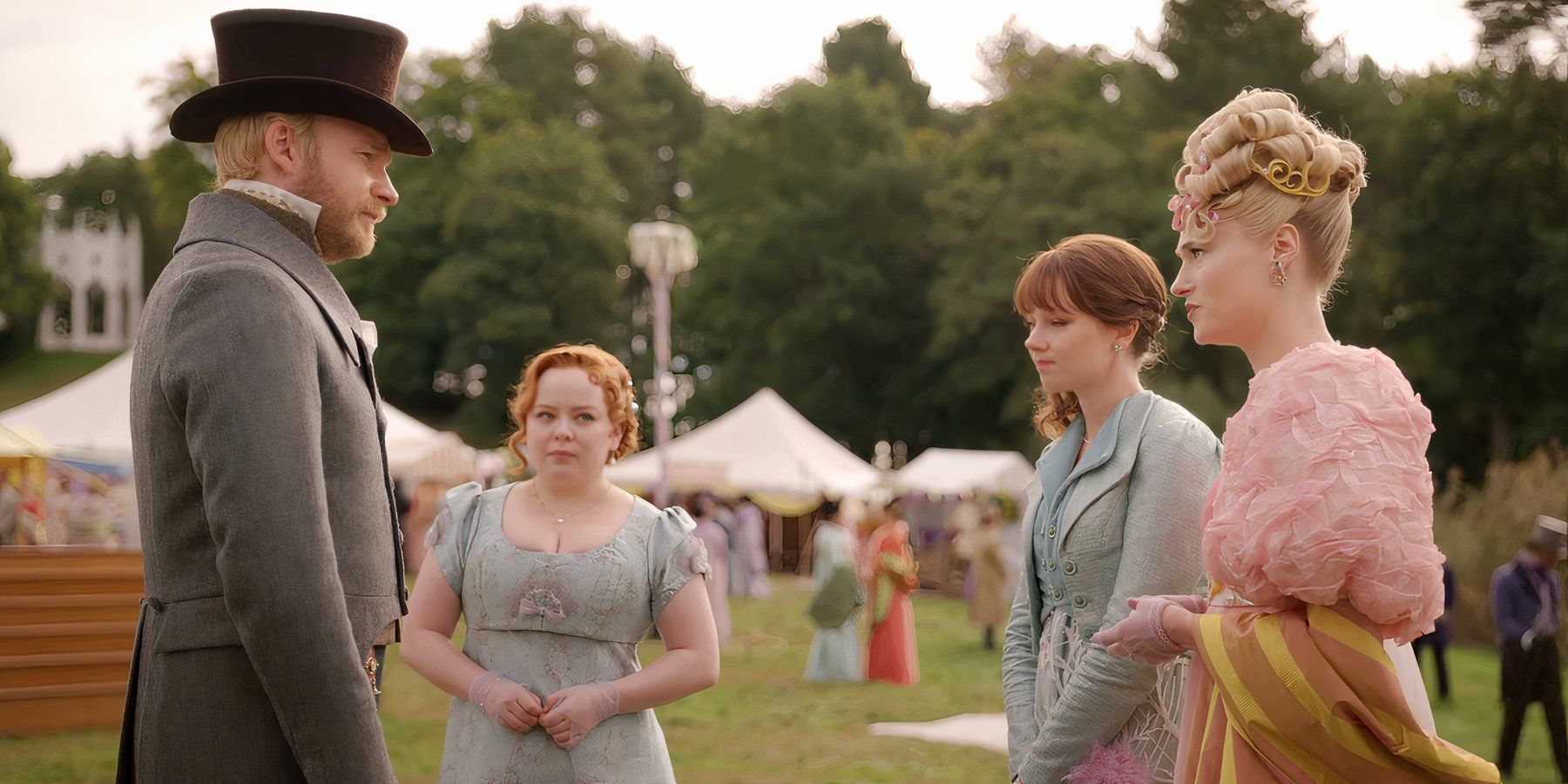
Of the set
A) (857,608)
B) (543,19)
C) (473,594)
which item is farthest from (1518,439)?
(543,19)

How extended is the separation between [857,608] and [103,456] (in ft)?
26.3

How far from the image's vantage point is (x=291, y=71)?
8.13 feet

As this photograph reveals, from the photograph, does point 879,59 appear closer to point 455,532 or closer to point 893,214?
point 893,214

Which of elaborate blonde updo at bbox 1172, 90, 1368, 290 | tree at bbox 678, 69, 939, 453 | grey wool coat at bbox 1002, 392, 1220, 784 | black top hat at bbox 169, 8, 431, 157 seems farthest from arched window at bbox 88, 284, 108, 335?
tree at bbox 678, 69, 939, 453

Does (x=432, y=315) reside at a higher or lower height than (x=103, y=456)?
higher

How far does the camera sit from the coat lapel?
2.87 meters

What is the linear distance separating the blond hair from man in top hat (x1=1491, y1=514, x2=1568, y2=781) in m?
9.42

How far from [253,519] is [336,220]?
2.24 ft

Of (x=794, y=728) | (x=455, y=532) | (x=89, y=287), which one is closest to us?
(x=455, y=532)

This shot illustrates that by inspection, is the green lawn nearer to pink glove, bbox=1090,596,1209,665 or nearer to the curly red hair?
the curly red hair

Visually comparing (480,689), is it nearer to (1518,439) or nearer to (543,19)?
(1518,439)

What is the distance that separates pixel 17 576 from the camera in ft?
27.8

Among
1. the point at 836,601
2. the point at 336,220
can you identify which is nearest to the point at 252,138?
the point at 336,220

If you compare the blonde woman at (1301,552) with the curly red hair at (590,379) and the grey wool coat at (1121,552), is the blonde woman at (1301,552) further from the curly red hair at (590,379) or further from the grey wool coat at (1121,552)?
the curly red hair at (590,379)
